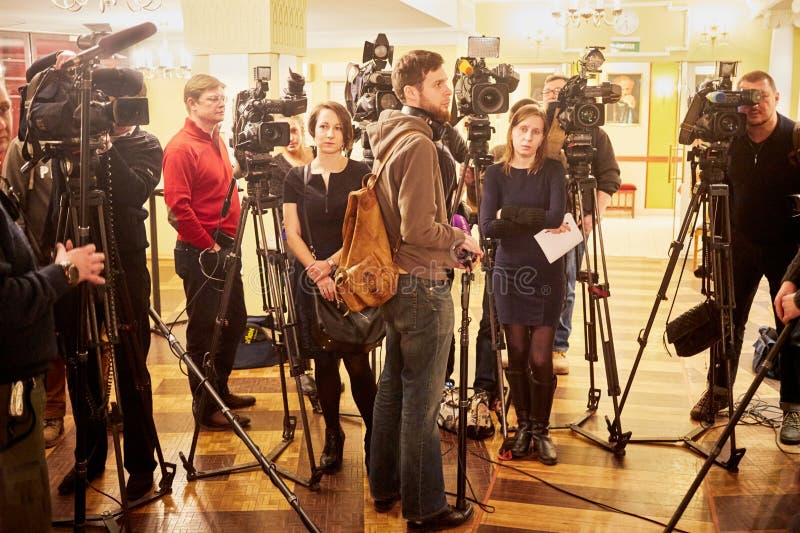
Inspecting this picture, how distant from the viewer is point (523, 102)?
12.2ft

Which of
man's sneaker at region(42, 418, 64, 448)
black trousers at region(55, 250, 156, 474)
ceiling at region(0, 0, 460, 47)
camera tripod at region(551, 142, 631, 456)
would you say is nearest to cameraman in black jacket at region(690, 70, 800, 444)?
camera tripod at region(551, 142, 631, 456)

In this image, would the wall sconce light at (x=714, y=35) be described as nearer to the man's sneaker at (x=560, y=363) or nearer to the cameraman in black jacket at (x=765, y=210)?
the man's sneaker at (x=560, y=363)

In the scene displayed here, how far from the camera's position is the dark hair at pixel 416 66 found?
8.29ft

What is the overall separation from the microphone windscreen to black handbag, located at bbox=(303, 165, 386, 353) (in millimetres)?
1229

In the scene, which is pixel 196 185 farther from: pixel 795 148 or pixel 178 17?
pixel 178 17

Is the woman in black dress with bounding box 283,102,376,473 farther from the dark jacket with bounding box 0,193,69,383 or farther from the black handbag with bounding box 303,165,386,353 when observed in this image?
the dark jacket with bounding box 0,193,69,383

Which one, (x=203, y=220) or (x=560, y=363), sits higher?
(x=203, y=220)

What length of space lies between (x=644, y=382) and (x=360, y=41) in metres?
7.80

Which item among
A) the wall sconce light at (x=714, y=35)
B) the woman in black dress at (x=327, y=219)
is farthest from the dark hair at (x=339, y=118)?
the wall sconce light at (x=714, y=35)

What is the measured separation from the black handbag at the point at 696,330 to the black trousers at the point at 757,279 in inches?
7.5

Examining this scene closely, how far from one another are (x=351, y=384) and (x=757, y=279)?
2.04 m

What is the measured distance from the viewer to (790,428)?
143 inches

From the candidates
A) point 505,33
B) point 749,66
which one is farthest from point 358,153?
point 749,66

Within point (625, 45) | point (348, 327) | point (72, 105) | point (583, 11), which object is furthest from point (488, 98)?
point (625, 45)
